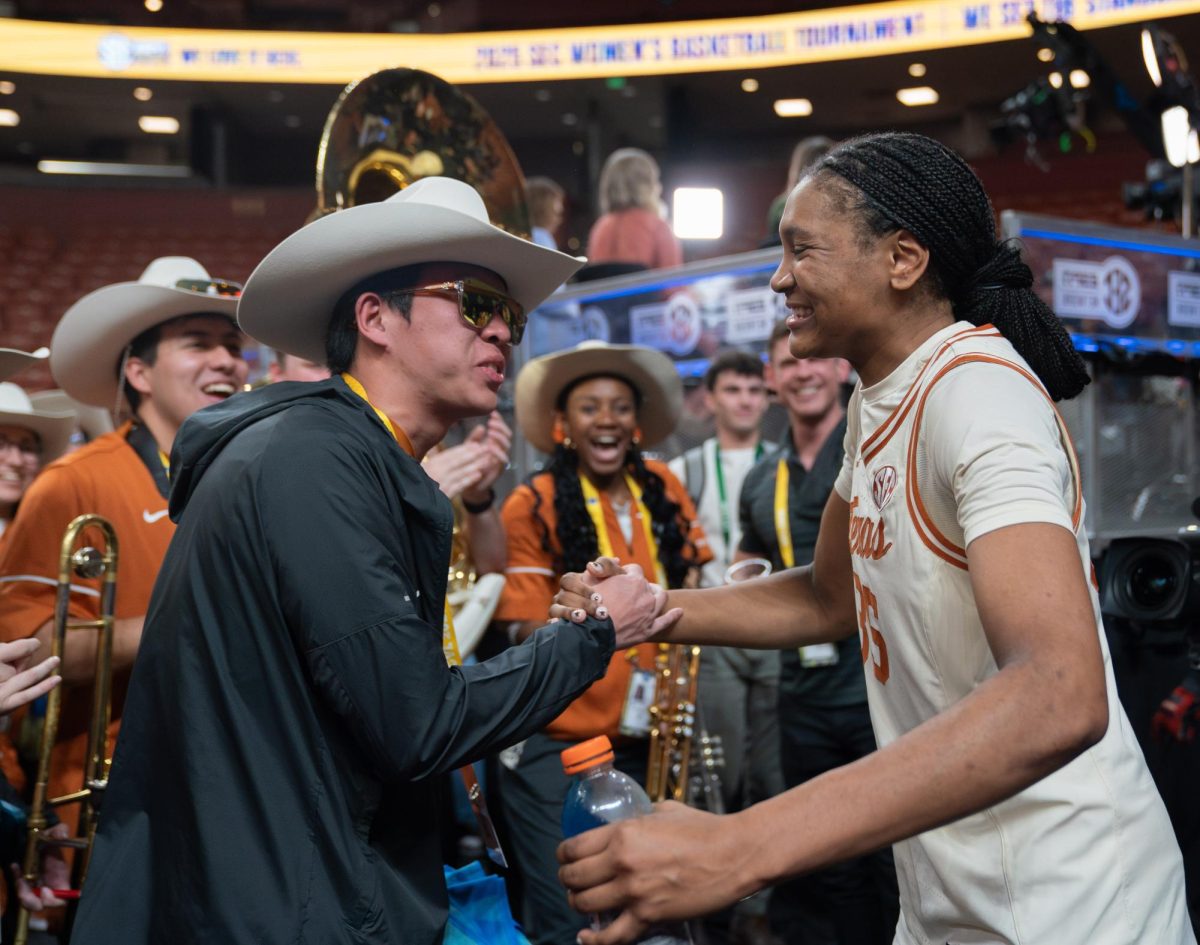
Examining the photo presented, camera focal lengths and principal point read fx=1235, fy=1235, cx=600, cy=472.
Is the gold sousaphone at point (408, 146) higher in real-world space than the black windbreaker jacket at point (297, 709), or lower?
higher

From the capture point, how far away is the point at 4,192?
16453 mm

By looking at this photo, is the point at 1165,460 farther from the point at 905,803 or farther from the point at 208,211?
the point at 208,211

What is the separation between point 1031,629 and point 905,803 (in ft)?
0.78

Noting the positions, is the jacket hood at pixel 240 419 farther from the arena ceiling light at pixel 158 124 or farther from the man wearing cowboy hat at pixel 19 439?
the arena ceiling light at pixel 158 124

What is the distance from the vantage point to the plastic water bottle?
167 centimetres

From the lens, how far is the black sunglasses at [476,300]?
2.12m

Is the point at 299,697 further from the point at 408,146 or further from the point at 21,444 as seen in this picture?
the point at 21,444

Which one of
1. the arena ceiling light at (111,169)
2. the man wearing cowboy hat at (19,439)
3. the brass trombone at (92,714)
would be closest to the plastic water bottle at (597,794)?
the brass trombone at (92,714)

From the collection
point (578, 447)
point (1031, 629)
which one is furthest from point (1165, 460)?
point (1031, 629)

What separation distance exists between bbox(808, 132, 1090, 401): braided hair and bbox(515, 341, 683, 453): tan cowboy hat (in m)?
2.84

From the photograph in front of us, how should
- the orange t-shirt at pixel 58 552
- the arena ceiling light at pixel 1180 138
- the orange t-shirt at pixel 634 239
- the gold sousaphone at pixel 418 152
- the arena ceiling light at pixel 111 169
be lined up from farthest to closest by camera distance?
the arena ceiling light at pixel 111 169 → the orange t-shirt at pixel 634 239 → the arena ceiling light at pixel 1180 138 → the gold sousaphone at pixel 418 152 → the orange t-shirt at pixel 58 552

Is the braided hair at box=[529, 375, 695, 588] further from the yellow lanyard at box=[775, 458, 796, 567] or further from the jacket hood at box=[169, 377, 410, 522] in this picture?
the jacket hood at box=[169, 377, 410, 522]

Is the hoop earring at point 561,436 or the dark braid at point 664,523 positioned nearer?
the dark braid at point 664,523

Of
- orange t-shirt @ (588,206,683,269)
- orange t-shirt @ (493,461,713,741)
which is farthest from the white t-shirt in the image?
orange t-shirt @ (588,206,683,269)
